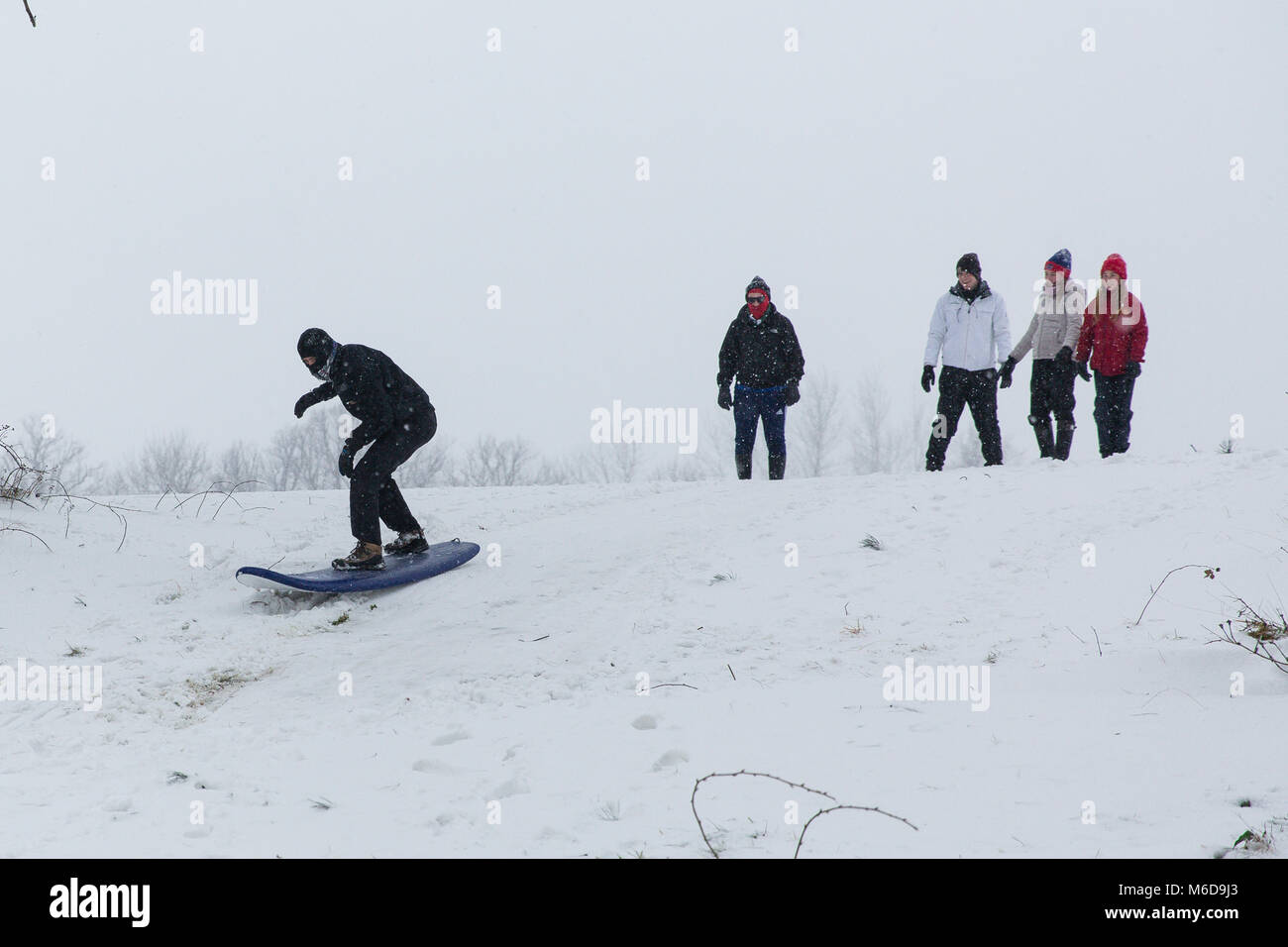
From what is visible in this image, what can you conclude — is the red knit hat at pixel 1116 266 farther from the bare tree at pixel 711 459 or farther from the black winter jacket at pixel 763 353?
the bare tree at pixel 711 459

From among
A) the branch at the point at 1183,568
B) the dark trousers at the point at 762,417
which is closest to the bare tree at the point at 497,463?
the dark trousers at the point at 762,417

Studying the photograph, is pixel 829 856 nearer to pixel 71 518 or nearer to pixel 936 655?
pixel 936 655

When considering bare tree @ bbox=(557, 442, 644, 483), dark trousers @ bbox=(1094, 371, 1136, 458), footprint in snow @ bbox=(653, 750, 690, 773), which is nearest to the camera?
footprint in snow @ bbox=(653, 750, 690, 773)

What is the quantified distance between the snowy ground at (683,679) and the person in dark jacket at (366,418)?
563 millimetres

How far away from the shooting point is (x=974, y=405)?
29.0 feet

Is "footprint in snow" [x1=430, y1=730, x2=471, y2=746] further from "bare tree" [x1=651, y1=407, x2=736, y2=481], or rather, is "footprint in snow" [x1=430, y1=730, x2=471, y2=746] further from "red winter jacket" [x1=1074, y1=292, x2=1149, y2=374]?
"bare tree" [x1=651, y1=407, x2=736, y2=481]

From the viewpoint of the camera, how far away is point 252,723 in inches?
178

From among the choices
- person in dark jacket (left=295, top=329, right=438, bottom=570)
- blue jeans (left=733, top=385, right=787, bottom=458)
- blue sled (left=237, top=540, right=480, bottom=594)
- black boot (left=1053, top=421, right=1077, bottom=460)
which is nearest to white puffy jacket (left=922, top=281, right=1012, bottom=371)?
black boot (left=1053, top=421, right=1077, bottom=460)

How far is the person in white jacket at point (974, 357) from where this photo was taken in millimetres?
A: 8781

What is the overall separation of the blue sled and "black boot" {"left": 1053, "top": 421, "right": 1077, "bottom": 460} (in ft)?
18.6

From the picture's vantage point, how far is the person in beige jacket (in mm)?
8820

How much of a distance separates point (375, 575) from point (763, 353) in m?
4.55
